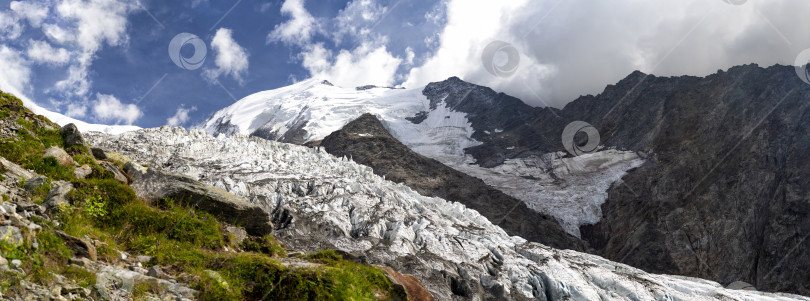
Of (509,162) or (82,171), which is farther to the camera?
(509,162)

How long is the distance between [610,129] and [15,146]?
6139 inches

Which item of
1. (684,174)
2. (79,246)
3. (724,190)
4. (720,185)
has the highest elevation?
(684,174)

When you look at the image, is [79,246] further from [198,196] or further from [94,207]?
[198,196]

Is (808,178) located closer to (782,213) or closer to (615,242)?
(782,213)

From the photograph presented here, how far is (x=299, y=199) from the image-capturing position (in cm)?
3794

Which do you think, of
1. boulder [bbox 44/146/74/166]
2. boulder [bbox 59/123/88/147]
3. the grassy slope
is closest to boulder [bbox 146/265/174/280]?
the grassy slope

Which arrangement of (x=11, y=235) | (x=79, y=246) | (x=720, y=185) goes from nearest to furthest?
(x=11, y=235) → (x=79, y=246) → (x=720, y=185)

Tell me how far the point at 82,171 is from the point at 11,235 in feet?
18.8

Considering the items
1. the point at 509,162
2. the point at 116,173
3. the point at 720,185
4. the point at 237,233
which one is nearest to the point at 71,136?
the point at 116,173

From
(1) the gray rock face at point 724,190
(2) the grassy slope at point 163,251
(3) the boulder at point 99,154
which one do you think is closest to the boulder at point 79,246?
(2) the grassy slope at point 163,251

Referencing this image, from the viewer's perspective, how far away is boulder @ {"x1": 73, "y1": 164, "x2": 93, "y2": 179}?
34.9 ft

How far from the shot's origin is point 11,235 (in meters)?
5.89

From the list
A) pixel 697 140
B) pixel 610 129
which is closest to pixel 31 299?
pixel 697 140

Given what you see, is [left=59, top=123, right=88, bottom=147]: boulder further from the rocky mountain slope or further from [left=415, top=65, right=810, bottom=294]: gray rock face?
the rocky mountain slope
